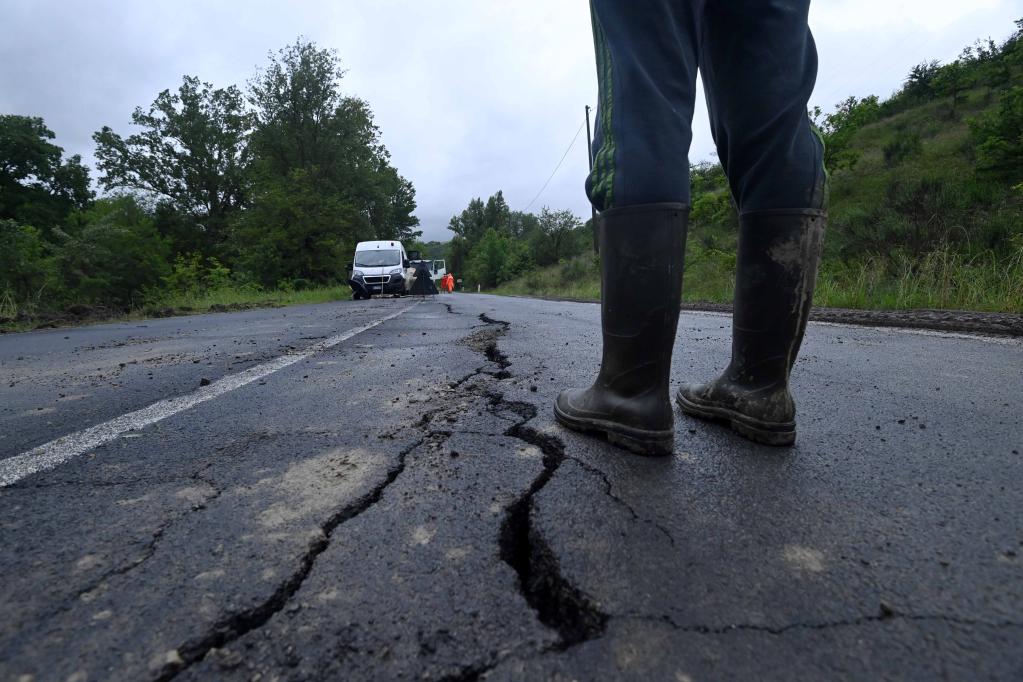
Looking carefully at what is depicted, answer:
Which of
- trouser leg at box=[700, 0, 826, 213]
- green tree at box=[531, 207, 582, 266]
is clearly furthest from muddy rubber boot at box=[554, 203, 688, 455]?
green tree at box=[531, 207, 582, 266]

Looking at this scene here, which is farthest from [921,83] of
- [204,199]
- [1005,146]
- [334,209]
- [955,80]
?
[204,199]

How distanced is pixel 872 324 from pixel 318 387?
14.5 feet

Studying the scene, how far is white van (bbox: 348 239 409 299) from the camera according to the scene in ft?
52.0

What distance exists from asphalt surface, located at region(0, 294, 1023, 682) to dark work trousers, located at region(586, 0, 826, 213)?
2.36ft

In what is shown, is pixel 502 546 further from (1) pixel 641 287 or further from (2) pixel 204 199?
(2) pixel 204 199

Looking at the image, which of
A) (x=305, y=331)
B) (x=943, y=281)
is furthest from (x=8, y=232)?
(x=943, y=281)

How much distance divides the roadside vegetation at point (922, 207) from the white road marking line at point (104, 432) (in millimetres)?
6053

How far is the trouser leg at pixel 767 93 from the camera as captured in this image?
1.37 metres

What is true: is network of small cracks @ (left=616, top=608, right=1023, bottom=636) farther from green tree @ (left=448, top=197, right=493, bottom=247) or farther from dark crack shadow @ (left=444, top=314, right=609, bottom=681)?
green tree @ (left=448, top=197, right=493, bottom=247)

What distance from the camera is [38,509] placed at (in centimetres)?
108

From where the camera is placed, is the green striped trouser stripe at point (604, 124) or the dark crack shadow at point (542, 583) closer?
the dark crack shadow at point (542, 583)

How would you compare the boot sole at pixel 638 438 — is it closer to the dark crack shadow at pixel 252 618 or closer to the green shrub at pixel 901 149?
the dark crack shadow at pixel 252 618

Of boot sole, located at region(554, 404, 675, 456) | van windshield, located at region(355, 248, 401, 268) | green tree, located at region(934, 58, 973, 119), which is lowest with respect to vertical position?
boot sole, located at region(554, 404, 675, 456)

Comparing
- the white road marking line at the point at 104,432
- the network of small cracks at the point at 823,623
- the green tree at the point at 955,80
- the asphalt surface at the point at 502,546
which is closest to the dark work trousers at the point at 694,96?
the asphalt surface at the point at 502,546
